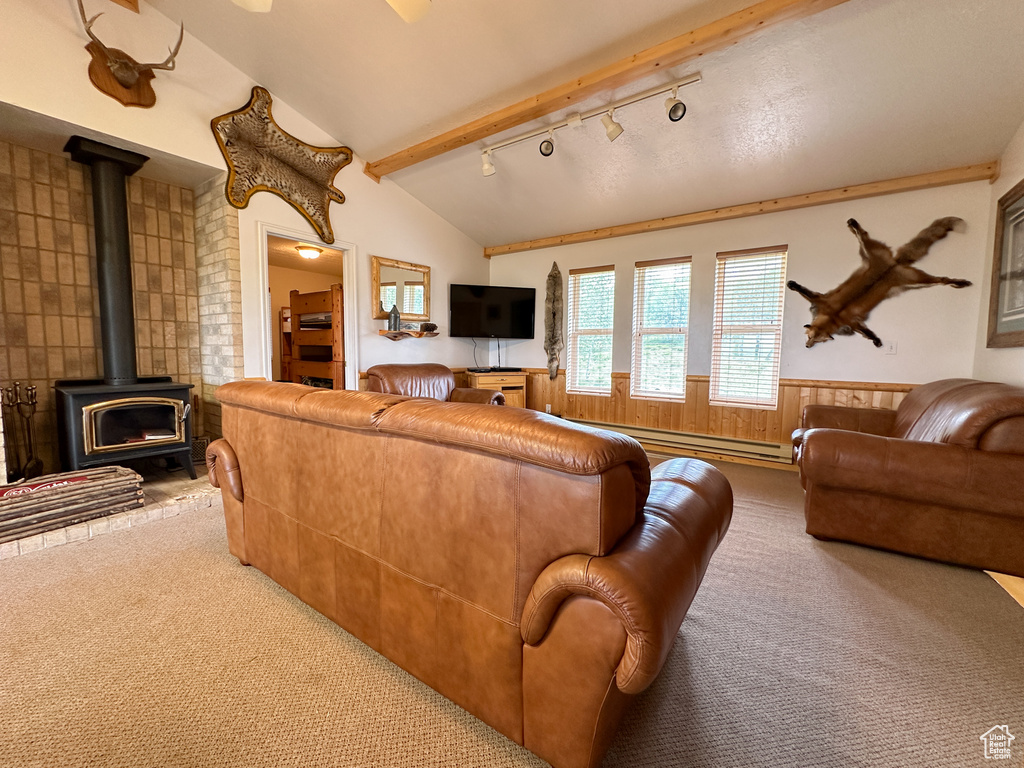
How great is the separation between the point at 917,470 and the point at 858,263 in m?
2.31

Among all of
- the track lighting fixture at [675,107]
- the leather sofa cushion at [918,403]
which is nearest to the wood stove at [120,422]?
the track lighting fixture at [675,107]

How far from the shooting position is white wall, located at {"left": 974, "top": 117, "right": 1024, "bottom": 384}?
2580 millimetres

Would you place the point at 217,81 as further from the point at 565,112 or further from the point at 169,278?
the point at 565,112

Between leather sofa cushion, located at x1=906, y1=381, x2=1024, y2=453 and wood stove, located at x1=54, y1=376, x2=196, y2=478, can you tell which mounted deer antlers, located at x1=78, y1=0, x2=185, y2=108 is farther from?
leather sofa cushion, located at x1=906, y1=381, x2=1024, y2=453

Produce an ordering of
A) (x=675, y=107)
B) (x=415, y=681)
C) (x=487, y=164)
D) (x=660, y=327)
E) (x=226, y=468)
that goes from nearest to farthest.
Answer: (x=415, y=681) < (x=226, y=468) < (x=675, y=107) < (x=487, y=164) < (x=660, y=327)

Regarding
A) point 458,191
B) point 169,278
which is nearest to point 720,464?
point 458,191

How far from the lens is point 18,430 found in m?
2.97

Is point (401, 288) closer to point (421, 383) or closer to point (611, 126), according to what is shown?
point (421, 383)

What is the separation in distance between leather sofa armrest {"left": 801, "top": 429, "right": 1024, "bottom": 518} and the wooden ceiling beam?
86.8 inches

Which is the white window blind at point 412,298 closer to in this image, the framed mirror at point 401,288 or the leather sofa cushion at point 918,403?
the framed mirror at point 401,288

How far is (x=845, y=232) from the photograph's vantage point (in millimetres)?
3545

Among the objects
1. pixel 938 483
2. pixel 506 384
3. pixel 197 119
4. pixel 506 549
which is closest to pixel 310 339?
pixel 506 384

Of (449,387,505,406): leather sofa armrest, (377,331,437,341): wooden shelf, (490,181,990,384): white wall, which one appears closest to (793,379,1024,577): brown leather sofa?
(490,181,990,384): white wall

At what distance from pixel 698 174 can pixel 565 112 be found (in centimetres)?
131
